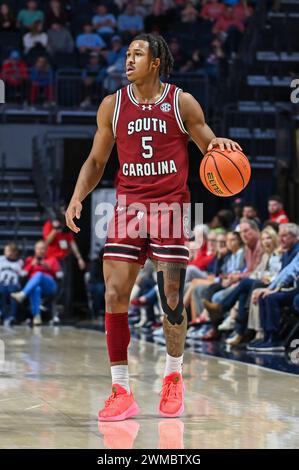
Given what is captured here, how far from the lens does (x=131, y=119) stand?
5.89 meters

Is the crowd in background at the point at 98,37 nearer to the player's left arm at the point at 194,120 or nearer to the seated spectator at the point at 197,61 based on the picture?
the seated spectator at the point at 197,61

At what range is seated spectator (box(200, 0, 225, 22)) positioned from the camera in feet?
66.1

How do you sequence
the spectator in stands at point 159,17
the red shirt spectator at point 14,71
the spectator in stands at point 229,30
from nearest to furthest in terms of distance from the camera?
the red shirt spectator at point 14,71 → the spectator in stands at point 229,30 → the spectator in stands at point 159,17

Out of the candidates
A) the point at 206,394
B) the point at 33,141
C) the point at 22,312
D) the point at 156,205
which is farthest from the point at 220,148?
the point at 33,141

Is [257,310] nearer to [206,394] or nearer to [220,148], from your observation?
[206,394]

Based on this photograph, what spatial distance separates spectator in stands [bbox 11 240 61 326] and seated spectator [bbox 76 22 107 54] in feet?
18.7

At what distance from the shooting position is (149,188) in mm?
5824

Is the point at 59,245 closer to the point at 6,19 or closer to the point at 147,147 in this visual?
the point at 6,19

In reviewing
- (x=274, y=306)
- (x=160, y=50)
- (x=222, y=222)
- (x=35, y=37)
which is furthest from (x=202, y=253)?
(x=35, y=37)

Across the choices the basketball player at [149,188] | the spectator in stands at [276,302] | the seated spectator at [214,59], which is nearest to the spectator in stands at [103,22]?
the seated spectator at [214,59]

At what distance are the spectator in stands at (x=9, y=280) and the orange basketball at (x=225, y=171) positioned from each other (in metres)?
8.99

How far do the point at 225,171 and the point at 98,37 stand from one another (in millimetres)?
14259

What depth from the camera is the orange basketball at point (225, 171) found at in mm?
5668

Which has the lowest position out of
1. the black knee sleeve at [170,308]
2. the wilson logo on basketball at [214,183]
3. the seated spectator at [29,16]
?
the seated spectator at [29,16]
